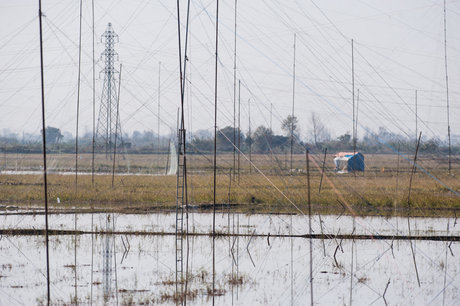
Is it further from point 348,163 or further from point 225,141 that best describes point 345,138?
point 348,163

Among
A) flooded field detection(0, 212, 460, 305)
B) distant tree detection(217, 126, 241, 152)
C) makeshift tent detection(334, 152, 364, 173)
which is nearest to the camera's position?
flooded field detection(0, 212, 460, 305)

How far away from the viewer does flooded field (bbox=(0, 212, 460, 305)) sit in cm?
1581

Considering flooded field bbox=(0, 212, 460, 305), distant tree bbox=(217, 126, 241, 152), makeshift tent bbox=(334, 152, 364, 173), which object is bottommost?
flooded field bbox=(0, 212, 460, 305)

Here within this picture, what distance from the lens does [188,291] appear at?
53.3ft

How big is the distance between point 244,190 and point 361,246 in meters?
21.1

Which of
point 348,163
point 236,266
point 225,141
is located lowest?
point 236,266

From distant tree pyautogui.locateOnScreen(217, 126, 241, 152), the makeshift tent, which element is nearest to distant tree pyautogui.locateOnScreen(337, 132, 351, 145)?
distant tree pyautogui.locateOnScreen(217, 126, 241, 152)

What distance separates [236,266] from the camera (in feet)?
64.9

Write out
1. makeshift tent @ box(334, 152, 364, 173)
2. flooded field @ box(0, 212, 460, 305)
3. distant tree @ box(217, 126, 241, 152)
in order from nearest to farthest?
1. flooded field @ box(0, 212, 460, 305)
2. makeshift tent @ box(334, 152, 364, 173)
3. distant tree @ box(217, 126, 241, 152)

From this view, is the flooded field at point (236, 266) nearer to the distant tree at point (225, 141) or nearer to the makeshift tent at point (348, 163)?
the makeshift tent at point (348, 163)

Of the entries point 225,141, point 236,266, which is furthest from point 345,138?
point 236,266

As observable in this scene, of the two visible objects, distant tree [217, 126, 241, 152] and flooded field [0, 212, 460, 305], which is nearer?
flooded field [0, 212, 460, 305]

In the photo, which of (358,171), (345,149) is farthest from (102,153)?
(358,171)

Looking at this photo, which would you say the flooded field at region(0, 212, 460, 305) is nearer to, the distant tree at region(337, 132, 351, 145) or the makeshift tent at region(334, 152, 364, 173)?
the makeshift tent at region(334, 152, 364, 173)
